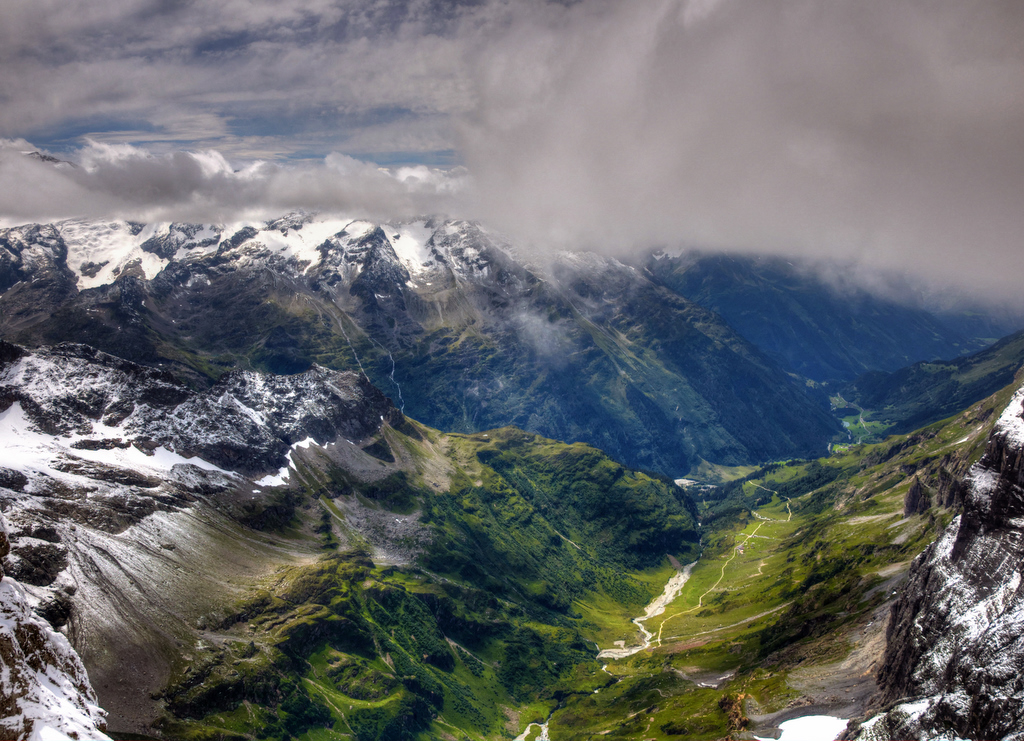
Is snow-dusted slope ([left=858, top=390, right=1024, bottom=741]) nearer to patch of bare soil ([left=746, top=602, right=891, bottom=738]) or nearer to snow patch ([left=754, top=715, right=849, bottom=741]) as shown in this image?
snow patch ([left=754, top=715, right=849, bottom=741])

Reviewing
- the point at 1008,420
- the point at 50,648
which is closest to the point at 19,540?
the point at 50,648

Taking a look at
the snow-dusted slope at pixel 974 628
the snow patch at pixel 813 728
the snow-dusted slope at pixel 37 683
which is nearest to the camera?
the snow-dusted slope at pixel 37 683

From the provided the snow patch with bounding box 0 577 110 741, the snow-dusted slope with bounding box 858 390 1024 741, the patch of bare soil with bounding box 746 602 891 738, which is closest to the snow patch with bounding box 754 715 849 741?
the patch of bare soil with bounding box 746 602 891 738

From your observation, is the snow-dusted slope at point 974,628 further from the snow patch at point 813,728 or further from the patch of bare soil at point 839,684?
the patch of bare soil at point 839,684

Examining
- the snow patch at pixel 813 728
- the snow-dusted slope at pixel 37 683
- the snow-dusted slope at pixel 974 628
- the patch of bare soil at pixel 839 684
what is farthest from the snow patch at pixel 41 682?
the patch of bare soil at pixel 839 684

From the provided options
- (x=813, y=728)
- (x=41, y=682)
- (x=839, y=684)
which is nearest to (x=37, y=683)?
(x=41, y=682)

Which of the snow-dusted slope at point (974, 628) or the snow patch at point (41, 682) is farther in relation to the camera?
the snow-dusted slope at point (974, 628)
